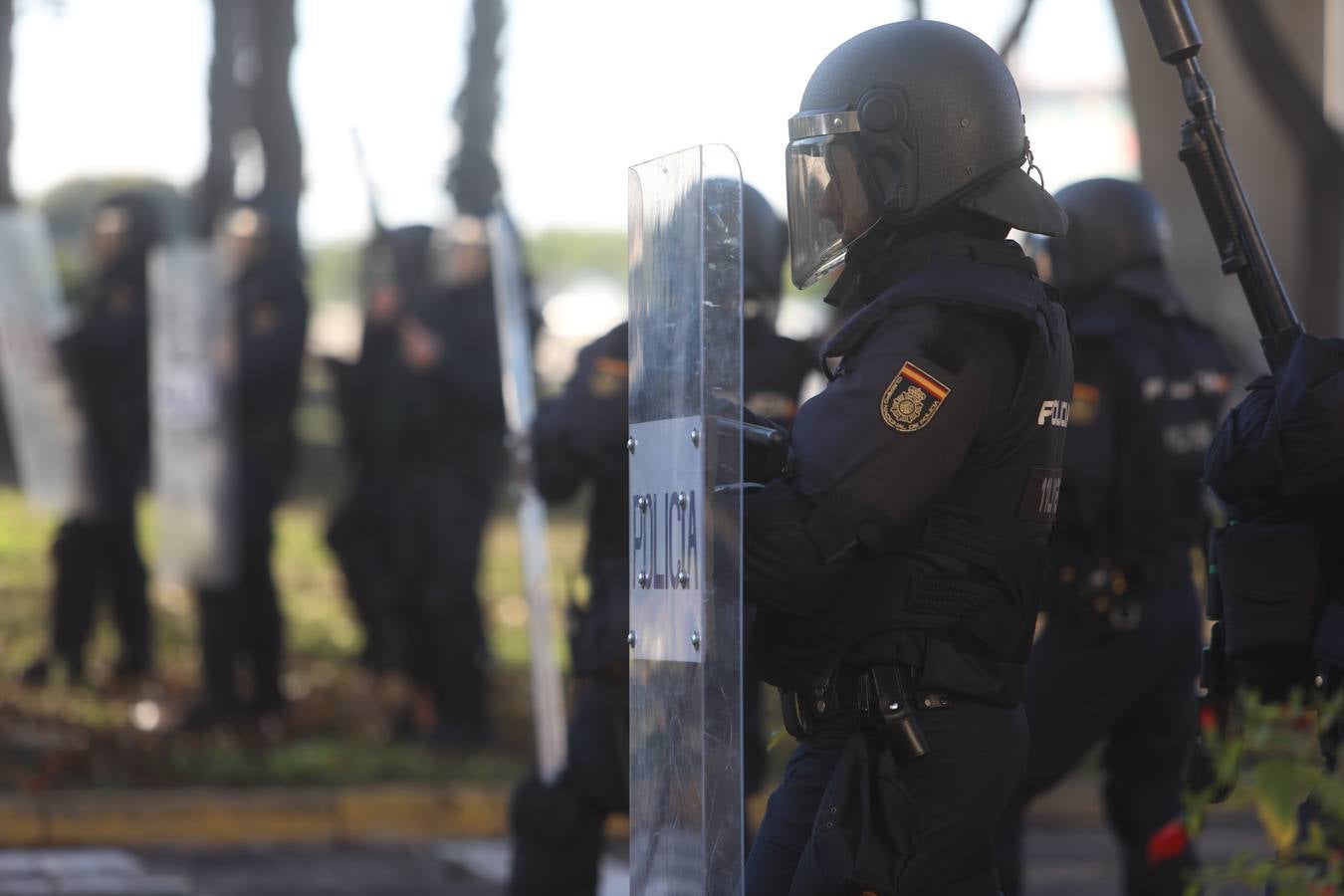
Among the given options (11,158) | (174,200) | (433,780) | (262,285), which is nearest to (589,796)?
(433,780)

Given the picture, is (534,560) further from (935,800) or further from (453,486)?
(935,800)

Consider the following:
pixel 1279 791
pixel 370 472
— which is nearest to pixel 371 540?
pixel 370 472

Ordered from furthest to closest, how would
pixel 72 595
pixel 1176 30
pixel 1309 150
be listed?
pixel 72 595 → pixel 1309 150 → pixel 1176 30

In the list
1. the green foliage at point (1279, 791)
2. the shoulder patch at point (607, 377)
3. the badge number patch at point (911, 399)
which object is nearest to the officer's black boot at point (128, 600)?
the shoulder patch at point (607, 377)

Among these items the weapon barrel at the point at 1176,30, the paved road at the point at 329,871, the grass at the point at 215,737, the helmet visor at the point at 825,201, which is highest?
the weapon barrel at the point at 1176,30

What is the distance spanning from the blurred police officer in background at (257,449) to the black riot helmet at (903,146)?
237 inches

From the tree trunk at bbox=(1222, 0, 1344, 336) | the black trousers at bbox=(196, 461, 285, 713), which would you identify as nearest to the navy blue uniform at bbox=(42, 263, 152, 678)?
the black trousers at bbox=(196, 461, 285, 713)

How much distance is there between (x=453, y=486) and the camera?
28.9 ft

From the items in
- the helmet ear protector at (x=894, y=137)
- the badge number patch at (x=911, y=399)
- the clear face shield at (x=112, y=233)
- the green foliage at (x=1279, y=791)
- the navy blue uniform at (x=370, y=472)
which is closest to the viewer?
the green foliage at (x=1279, y=791)

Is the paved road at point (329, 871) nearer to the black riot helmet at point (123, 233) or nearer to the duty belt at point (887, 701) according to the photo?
the black riot helmet at point (123, 233)

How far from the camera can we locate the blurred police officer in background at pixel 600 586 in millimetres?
4816

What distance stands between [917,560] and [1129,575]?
2.19m

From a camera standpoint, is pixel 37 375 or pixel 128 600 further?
pixel 128 600

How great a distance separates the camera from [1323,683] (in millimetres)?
3246
